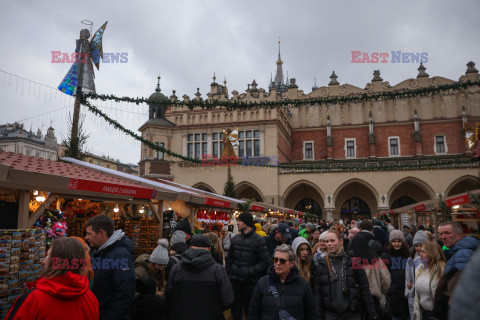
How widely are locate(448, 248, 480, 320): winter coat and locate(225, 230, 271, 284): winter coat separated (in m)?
3.85

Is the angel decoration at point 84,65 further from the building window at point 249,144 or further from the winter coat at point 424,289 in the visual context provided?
the building window at point 249,144

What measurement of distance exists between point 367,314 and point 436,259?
3.54ft

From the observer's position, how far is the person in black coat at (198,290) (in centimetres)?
292

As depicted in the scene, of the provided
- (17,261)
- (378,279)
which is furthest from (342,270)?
(17,261)

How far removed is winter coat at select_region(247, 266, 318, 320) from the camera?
110 inches

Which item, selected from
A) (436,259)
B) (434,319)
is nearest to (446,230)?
(436,259)

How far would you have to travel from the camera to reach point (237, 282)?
455cm

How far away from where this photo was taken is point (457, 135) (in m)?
28.6

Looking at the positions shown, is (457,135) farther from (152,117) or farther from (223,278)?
(223,278)

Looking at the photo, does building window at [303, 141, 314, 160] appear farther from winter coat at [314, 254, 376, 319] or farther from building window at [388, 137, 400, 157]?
winter coat at [314, 254, 376, 319]

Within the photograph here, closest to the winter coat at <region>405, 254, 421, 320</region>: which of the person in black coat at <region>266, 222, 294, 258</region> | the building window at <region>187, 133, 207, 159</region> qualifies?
the person in black coat at <region>266, 222, 294, 258</region>

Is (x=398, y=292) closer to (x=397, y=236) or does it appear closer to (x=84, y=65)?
(x=397, y=236)

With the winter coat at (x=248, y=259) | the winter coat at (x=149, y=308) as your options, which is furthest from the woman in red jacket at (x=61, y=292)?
the winter coat at (x=248, y=259)

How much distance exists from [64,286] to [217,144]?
2652 centimetres
